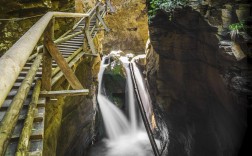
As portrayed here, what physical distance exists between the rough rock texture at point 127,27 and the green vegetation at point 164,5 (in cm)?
1659

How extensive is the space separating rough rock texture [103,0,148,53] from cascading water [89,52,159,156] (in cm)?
703

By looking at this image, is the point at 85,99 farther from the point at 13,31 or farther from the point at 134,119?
the point at 134,119

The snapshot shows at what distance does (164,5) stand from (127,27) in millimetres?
18022

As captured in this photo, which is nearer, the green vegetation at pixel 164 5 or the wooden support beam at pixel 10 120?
the wooden support beam at pixel 10 120

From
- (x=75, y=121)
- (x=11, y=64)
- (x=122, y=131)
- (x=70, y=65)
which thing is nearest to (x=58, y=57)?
(x=70, y=65)

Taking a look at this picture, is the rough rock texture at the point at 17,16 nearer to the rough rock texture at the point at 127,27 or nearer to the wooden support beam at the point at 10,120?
the wooden support beam at the point at 10,120

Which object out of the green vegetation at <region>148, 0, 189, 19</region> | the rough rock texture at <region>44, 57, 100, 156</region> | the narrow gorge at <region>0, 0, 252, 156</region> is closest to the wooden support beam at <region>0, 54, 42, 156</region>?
the narrow gorge at <region>0, 0, 252, 156</region>

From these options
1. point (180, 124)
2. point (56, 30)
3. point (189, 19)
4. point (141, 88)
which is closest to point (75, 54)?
point (56, 30)

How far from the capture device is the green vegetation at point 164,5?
26.0 feet

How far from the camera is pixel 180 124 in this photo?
1092cm

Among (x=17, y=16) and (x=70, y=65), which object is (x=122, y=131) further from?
(x=70, y=65)

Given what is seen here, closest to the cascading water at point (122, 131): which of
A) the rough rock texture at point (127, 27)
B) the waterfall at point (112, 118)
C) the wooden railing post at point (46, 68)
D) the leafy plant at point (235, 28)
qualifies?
the waterfall at point (112, 118)

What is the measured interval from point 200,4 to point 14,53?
7193 millimetres

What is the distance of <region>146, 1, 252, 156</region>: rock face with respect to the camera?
6480 millimetres
